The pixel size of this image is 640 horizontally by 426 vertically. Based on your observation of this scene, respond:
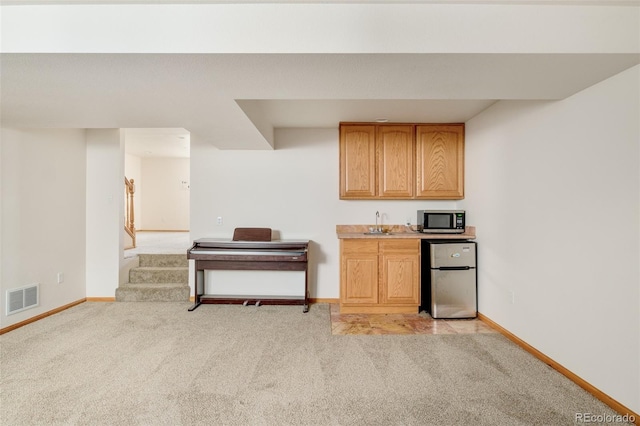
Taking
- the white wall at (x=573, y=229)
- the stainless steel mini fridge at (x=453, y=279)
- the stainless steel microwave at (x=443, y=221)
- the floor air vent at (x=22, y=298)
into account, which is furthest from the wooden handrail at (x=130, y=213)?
the white wall at (x=573, y=229)

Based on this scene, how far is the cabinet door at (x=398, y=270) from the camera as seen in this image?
12.1 ft

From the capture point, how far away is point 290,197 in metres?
4.25

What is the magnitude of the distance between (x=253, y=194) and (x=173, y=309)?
178cm

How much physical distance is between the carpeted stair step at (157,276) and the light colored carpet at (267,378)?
42.3 inches

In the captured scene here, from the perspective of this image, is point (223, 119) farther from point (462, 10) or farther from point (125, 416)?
point (125, 416)

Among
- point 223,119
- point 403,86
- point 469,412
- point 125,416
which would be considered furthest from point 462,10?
point 125,416

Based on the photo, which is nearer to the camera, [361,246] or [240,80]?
[240,80]

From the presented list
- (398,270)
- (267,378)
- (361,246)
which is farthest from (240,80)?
(398,270)

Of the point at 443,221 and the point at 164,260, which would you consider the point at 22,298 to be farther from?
the point at 443,221

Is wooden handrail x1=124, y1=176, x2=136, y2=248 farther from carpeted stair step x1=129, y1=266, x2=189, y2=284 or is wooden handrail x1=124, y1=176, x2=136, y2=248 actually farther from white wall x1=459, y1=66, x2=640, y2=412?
white wall x1=459, y1=66, x2=640, y2=412

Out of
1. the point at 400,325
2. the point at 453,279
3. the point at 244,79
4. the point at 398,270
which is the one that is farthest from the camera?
the point at 398,270

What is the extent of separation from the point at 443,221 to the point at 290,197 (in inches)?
79.9

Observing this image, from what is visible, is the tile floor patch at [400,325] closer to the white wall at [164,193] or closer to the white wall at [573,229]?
the white wall at [573,229]

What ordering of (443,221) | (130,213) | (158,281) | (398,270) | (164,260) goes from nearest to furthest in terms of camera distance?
(398,270) → (443,221) → (158,281) → (164,260) → (130,213)
